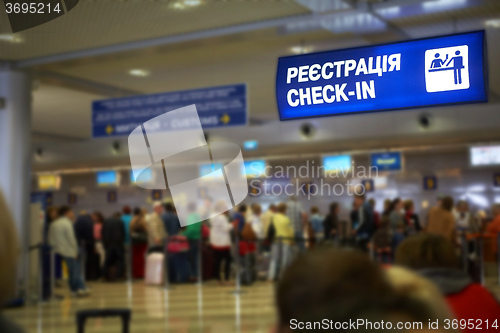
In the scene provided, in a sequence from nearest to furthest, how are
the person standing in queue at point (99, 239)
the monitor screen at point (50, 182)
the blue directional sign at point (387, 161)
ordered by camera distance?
the person standing in queue at point (99, 239), the blue directional sign at point (387, 161), the monitor screen at point (50, 182)

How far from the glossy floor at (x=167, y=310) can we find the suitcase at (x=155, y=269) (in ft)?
1.36

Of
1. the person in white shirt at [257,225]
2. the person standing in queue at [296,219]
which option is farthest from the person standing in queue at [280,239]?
→ the person in white shirt at [257,225]

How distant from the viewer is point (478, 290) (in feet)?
8.49

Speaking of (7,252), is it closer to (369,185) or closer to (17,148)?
(17,148)

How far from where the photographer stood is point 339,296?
88cm

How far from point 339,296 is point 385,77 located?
423 centimetres

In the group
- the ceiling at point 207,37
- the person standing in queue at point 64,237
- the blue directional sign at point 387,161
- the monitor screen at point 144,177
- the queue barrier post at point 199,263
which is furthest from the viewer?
the monitor screen at point 144,177

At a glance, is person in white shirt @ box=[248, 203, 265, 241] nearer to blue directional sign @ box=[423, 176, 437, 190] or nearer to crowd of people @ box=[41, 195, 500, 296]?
crowd of people @ box=[41, 195, 500, 296]

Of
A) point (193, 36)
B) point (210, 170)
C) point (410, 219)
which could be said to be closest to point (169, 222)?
point (410, 219)

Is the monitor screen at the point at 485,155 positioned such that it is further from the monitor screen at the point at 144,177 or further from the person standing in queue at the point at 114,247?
the monitor screen at the point at 144,177

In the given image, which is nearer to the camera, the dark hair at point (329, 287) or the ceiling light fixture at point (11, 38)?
the dark hair at point (329, 287)

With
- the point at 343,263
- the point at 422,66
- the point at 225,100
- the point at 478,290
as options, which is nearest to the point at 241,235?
the point at 225,100

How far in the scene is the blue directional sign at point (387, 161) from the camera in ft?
53.9

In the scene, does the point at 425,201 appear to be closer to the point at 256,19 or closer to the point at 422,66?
the point at 256,19
